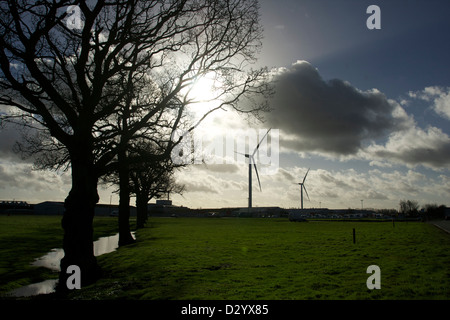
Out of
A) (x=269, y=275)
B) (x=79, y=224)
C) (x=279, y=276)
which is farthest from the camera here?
(x=79, y=224)

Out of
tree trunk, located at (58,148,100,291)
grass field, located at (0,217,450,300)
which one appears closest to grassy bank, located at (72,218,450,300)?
grass field, located at (0,217,450,300)

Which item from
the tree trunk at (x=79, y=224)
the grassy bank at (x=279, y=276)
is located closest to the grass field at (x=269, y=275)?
the grassy bank at (x=279, y=276)

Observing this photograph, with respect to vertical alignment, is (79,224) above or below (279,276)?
above

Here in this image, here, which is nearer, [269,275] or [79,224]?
[269,275]

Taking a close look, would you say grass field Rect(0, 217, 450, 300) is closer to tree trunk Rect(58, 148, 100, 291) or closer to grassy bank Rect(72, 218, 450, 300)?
grassy bank Rect(72, 218, 450, 300)

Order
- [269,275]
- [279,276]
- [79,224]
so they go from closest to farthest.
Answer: [279,276] → [269,275] → [79,224]

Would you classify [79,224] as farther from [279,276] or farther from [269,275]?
[279,276]

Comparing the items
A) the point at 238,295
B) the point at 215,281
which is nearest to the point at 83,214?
the point at 215,281

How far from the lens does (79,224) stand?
14.9m

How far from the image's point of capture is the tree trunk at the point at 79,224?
1472 centimetres

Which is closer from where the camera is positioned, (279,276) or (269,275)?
(279,276)

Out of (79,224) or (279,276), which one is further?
(79,224)

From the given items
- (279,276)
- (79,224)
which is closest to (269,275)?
(279,276)
